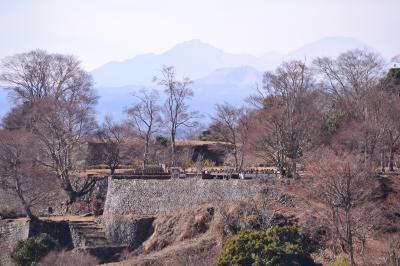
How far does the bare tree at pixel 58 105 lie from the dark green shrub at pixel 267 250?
20132 mm

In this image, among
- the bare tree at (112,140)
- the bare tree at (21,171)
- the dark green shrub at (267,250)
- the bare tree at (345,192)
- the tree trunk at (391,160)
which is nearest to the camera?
the dark green shrub at (267,250)

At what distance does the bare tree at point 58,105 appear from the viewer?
46500mm

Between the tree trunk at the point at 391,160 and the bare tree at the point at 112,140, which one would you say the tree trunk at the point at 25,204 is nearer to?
the bare tree at the point at 112,140

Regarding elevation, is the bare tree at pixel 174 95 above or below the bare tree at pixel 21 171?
above

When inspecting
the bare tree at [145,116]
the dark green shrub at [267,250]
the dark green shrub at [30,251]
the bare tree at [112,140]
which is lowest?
the dark green shrub at [30,251]

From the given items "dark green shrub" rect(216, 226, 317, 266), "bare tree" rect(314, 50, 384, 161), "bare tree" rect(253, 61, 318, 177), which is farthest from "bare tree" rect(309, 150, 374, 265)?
"bare tree" rect(314, 50, 384, 161)

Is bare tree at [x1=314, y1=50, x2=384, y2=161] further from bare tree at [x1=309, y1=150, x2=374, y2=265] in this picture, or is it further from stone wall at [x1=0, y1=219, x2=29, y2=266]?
stone wall at [x1=0, y1=219, x2=29, y2=266]

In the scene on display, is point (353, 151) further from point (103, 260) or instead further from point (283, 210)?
point (103, 260)

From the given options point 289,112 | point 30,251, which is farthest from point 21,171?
point 289,112

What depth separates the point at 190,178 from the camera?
129ft

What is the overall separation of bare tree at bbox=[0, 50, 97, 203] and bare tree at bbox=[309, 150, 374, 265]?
18008 millimetres

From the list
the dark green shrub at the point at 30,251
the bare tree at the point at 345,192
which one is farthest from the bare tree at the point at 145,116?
the bare tree at the point at 345,192

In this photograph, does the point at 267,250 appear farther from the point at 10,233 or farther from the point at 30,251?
the point at 10,233

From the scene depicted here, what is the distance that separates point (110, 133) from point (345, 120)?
1885cm
